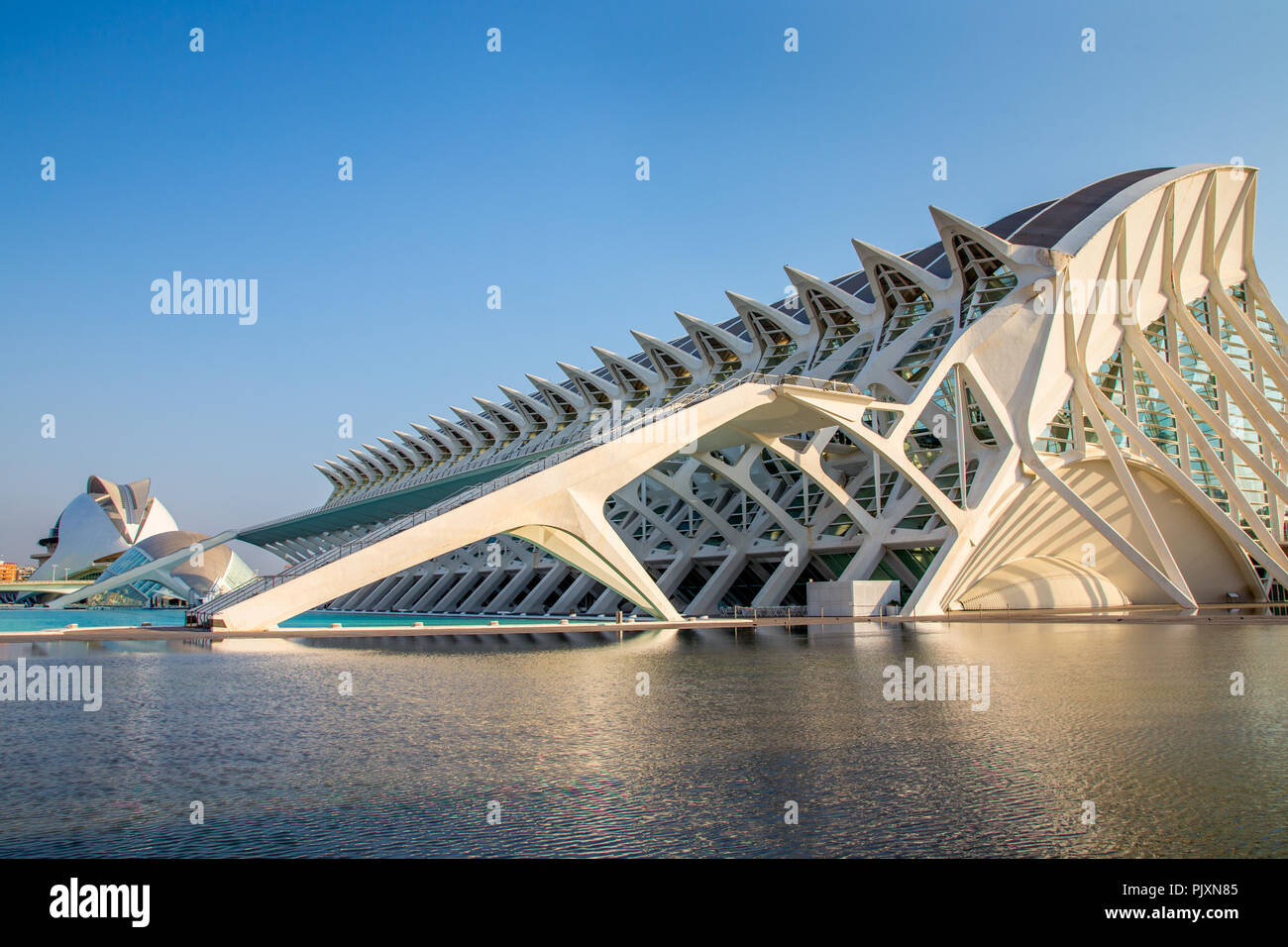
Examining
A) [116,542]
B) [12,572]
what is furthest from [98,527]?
[12,572]

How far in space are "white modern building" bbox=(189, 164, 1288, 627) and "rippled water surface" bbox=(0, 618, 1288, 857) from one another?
13280mm

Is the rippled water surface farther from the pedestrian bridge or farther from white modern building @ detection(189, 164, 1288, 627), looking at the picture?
white modern building @ detection(189, 164, 1288, 627)

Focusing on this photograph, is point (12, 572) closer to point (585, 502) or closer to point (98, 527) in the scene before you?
point (98, 527)

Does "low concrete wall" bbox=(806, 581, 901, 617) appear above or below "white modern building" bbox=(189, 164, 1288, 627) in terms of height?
below

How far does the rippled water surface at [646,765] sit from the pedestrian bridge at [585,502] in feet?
28.0

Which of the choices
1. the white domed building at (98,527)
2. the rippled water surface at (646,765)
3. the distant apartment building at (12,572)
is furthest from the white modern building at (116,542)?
the rippled water surface at (646,765)

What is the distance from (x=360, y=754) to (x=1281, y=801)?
721 centimetres

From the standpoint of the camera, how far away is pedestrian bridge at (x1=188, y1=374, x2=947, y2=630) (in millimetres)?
25125

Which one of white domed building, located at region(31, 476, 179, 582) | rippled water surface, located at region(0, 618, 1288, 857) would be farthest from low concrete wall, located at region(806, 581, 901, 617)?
white domed building, located at region(31, 476, 179, 582)

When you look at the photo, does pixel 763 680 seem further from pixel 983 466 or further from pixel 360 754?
pixel 983 466

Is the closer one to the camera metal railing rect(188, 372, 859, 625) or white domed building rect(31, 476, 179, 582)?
metal railing rect(188, 372, 859, 625)

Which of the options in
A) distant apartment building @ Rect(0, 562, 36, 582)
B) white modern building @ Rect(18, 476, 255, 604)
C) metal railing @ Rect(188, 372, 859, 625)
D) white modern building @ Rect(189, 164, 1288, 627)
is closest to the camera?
metal railing @ Rect(188, 372, 859, 625)

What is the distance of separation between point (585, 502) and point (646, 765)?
2042cm

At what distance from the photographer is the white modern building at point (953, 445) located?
102 ft
